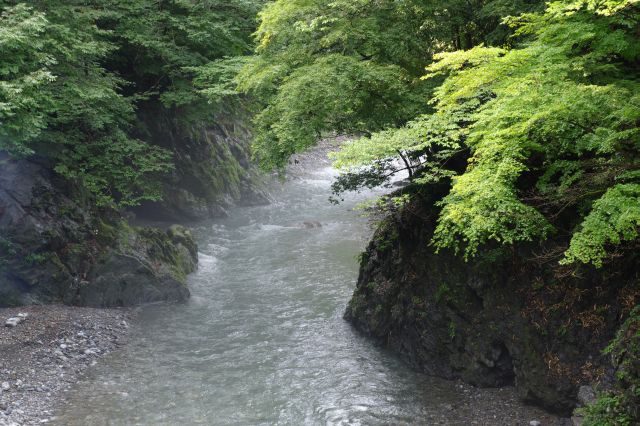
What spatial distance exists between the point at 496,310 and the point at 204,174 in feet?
64.8

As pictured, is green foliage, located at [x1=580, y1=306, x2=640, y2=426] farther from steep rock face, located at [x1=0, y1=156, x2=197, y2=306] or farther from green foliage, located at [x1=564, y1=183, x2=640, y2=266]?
steep rock face, located at [x1=0, y1=156, x2=197, y2=306]

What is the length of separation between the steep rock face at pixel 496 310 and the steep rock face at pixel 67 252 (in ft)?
24.0

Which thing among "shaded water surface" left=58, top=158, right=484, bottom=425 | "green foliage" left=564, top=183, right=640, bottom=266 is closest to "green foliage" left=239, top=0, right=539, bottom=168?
"shaded water surface" left=58, top=158, right=484, bottom=425

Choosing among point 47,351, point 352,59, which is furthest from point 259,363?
point 352,59

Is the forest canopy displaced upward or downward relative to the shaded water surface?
upward

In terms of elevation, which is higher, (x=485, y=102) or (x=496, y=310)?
(x=485, y=102)

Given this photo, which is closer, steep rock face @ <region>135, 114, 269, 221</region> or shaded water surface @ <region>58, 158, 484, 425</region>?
shaded water surface @ <region>58, 158, 484, 425</region>

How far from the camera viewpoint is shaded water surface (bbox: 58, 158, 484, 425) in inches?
452

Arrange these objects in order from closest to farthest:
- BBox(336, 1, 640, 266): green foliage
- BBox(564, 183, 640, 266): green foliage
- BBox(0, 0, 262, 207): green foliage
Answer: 1. BBox(564, 183, 640, 266): green foliage
2. BBox(336, 1, 640, 266): green foliage
3. BBox(0, 0, 262, 207): green foliage

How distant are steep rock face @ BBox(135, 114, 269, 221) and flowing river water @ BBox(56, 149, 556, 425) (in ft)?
17.6

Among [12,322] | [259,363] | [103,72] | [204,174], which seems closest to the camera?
[259,363]

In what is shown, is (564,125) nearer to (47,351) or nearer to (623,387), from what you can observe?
(623,387)

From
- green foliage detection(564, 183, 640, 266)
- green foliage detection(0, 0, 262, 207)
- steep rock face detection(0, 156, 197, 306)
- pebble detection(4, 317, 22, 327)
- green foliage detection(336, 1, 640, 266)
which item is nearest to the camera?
green foliage detection(564, 183, 640, 266)

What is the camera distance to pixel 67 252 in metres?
16.8
